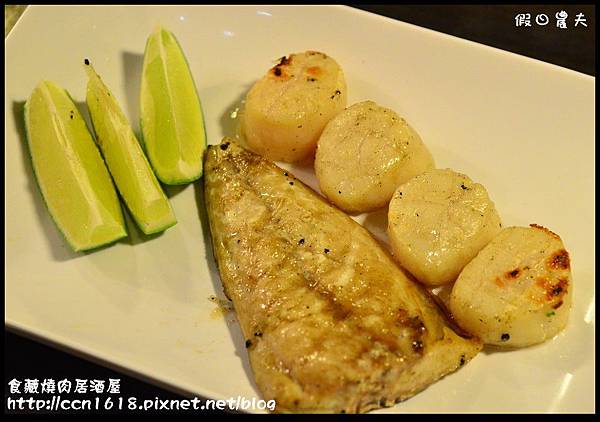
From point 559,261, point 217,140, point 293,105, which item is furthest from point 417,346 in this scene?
point 217,140

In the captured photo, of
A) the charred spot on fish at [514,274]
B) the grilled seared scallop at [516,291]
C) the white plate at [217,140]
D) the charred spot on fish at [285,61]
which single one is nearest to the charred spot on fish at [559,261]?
the grilled seared scallop at [516,291]

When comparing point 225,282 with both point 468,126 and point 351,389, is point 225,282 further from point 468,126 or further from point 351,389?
point 468,126

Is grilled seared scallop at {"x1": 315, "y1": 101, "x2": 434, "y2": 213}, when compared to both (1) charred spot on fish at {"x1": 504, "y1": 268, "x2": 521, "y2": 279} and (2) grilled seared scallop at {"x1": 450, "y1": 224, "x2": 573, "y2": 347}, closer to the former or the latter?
(2) grilled seared scallop at {"x1": 450, "y1": 224, "x2": 573, "y2": 347}

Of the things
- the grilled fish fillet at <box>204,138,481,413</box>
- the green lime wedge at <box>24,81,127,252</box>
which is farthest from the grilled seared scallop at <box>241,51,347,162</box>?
the green lime wedge at <box>24,81,127,252</box>

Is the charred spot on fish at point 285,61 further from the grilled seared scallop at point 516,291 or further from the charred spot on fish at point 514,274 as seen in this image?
the charred spot on fish at point 514,274

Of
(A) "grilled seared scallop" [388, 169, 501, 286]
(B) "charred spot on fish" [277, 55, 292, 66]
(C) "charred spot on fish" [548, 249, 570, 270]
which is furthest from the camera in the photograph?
(B) "charred spot on fish" [277, 55, 292, 66]

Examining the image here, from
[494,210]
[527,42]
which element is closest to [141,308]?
[494,210]
